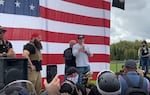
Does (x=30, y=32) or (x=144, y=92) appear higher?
(x=30, y=32)

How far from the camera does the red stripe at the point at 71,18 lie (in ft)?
32.8

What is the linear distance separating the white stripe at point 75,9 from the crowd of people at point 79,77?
1.23m

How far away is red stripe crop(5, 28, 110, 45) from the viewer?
8.85 metres

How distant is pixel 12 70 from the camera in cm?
543

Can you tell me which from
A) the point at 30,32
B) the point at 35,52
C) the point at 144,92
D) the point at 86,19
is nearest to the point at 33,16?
the point at 30,32

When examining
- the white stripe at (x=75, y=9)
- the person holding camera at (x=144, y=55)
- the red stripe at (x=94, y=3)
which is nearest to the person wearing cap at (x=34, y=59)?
the white stripe at (x=75, y=9)

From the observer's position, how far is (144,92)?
4.57m

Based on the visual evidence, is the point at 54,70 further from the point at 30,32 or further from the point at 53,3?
the point at 53,3

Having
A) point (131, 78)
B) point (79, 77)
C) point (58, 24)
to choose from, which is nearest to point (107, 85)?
point (131, 78)

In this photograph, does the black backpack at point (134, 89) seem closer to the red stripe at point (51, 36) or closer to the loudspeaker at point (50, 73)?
the loudspeaker at point (50, 73)

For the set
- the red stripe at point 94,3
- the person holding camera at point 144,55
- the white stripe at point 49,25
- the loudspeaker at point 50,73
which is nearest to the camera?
the loudspeaker at point 50,73

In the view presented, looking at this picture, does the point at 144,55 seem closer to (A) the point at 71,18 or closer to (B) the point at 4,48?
(A) the point at 71,18

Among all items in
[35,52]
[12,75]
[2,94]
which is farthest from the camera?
[35,52]

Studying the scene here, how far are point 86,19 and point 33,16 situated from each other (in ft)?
8.87
